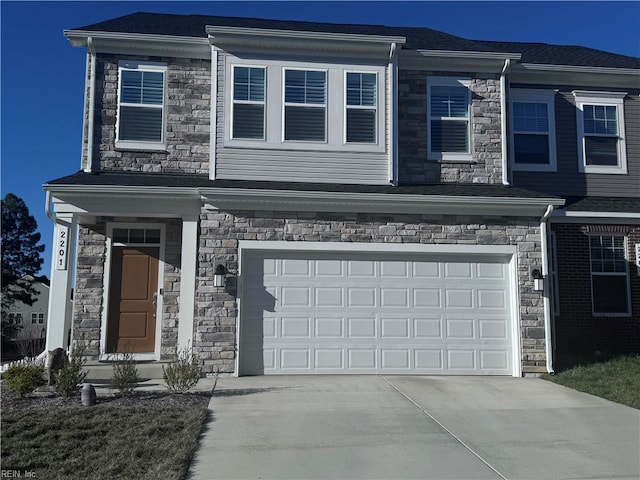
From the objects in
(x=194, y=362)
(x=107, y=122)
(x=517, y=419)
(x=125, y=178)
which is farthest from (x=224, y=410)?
(x=107, y=122)

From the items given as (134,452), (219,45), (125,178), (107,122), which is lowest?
(134,452)

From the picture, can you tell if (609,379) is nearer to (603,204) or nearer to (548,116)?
(603,204)

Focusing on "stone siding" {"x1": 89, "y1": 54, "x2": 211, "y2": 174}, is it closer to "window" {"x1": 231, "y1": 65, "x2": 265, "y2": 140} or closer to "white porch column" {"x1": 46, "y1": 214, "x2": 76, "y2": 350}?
"window" {"x1": 231, "y1": 65, "x2": 265, "y2": 140}

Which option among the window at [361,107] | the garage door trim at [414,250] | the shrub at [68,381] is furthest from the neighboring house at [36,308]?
the shrub at [68,381]

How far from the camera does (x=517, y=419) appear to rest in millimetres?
7117

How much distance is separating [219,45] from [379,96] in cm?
312

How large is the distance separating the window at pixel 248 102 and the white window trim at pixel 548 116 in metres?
5.57

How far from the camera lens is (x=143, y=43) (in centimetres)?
1130

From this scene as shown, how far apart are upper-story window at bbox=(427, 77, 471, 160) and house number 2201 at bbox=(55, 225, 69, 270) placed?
22.3 ft

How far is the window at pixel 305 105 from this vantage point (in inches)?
439

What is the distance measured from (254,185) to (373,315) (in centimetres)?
306

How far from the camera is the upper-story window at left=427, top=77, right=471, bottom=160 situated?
11742 mm

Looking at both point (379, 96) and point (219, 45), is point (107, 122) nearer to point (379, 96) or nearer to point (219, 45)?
point (219, 45)

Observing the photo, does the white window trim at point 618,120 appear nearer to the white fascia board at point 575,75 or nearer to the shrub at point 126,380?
the white fascia board at point 575,75
